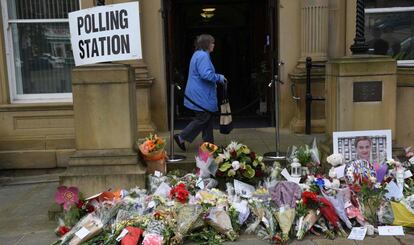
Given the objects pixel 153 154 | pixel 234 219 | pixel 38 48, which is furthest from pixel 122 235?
pixel 38 48

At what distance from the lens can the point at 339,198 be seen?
491cm

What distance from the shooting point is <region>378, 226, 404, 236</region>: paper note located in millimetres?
4748

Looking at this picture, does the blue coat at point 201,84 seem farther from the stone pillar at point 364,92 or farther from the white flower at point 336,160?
the white flower at point 336,160

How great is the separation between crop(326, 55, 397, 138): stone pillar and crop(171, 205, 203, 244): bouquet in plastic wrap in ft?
6.99

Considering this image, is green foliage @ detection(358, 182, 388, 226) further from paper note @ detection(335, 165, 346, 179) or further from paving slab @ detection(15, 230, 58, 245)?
paving slab @ detection(15, 230, 58, 245)

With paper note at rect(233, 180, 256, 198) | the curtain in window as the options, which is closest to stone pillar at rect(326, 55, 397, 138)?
paper note at rect(233, 180, 256, 198)

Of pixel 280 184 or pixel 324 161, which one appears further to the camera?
pixel 324 161

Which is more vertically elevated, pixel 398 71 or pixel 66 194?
pixel 398 71

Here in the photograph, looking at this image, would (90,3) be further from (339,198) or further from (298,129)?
(339,198)

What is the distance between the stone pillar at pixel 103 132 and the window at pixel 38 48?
8.96 feet

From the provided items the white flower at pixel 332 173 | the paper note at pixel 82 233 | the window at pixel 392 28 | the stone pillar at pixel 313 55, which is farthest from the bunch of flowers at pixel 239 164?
the window at pixel 392 28

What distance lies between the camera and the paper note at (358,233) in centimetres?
470

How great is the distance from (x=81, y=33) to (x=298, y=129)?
4.12 meters

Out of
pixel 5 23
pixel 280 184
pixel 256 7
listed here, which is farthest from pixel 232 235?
pixel 256 7
